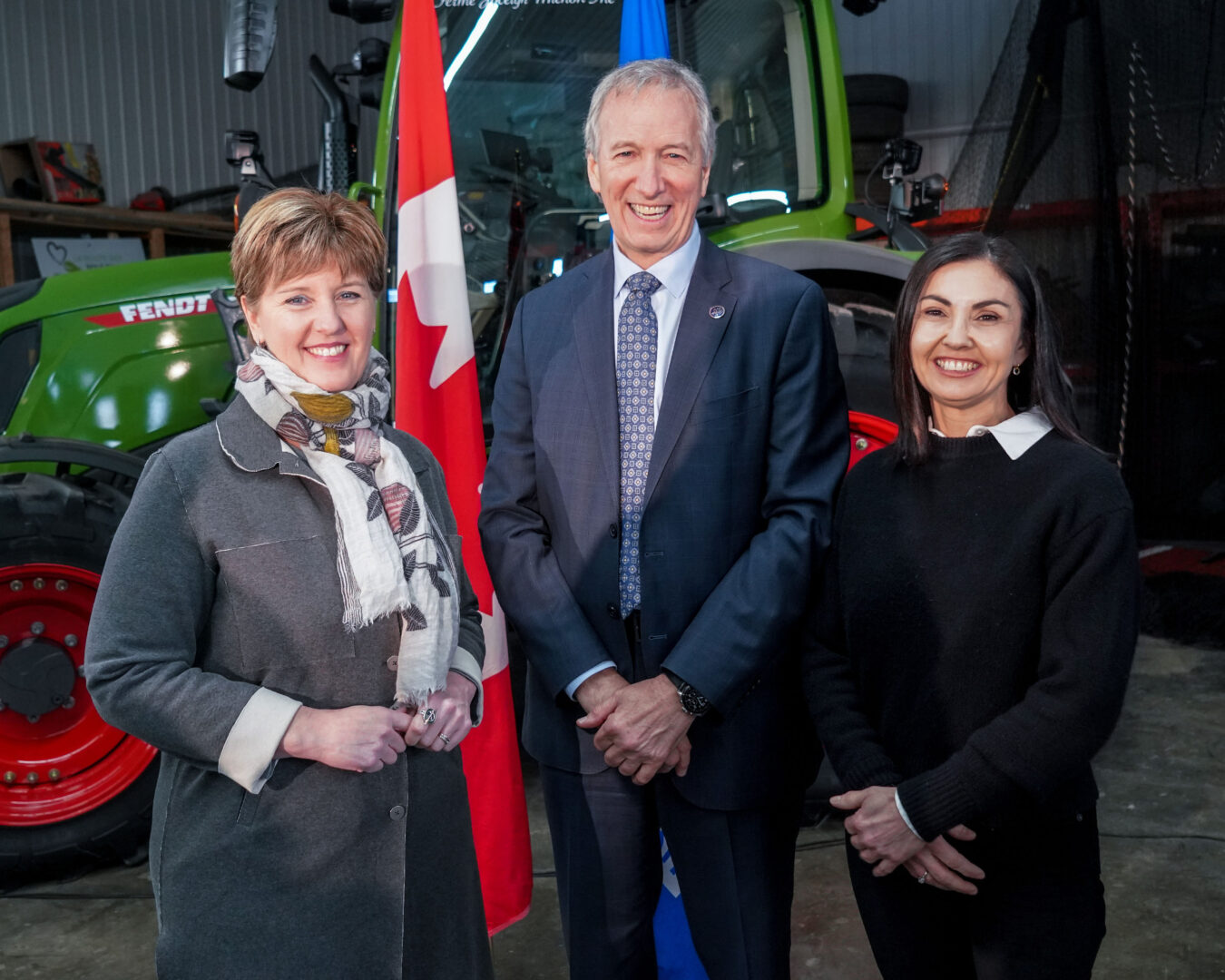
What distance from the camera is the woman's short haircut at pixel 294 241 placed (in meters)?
1.20

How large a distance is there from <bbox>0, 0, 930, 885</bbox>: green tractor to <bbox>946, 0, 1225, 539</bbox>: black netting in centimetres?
119

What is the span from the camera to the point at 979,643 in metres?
1.26

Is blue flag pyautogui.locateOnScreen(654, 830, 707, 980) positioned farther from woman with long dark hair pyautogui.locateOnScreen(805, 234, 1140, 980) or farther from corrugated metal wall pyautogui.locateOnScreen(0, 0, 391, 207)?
corrugated metal wall pyautogui.locateOnScreen(0, 0, 391, 207)

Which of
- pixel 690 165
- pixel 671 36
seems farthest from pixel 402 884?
pixel 671 36

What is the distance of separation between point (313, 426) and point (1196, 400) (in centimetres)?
388

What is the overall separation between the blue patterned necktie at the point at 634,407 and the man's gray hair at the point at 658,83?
0.21 m

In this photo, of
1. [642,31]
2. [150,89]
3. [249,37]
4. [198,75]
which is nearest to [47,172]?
[150,89]

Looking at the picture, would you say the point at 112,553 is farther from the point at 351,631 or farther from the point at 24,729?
the point at 24,729

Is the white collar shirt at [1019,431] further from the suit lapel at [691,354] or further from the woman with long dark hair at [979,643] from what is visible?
the suit lapel at [691,354]

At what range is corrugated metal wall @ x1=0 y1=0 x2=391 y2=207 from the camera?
6664 mm

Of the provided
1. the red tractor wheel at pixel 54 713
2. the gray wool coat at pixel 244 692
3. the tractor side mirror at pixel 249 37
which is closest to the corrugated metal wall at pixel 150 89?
the red tractor wheel at pixel 54 713

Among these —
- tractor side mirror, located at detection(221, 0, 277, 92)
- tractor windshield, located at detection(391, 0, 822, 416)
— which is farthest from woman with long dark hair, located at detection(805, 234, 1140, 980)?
tractor windshield, located at detection(391, 0, 822, 416)

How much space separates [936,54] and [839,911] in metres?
7.37

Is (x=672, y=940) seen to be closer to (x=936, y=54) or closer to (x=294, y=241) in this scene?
(x=294, y=241)
